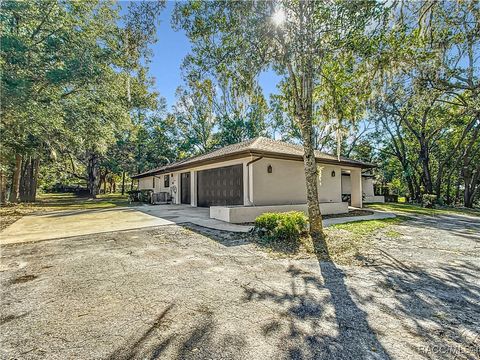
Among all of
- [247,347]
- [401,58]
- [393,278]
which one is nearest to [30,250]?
[247,347]

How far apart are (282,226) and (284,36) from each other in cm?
496

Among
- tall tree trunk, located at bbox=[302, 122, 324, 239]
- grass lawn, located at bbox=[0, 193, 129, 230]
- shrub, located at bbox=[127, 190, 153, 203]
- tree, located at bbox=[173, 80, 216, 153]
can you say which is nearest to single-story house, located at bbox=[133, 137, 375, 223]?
tall tree trunk, located at bbox=[302, 122, 324, 239]

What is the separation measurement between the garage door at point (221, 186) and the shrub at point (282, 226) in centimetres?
441

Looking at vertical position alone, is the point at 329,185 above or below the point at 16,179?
below

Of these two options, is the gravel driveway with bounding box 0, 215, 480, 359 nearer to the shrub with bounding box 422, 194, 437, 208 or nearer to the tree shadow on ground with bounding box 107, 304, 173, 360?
the tree shadow on ground with bounding box 107, 304, 173, 360

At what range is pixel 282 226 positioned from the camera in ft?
20.5

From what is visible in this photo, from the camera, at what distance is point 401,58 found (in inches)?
271

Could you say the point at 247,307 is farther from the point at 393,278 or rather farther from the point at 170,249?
the point at 170,249

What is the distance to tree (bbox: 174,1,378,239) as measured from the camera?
6.12m

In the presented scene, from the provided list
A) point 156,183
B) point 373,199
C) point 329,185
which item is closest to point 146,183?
point 156,183

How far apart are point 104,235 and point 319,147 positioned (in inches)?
963

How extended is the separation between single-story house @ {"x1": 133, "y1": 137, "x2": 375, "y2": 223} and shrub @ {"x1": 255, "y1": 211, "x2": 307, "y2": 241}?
2520 mm

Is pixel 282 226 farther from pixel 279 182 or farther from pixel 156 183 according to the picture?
pixel 156 183

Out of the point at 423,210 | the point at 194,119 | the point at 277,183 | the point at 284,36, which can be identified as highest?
the point at 194,119
